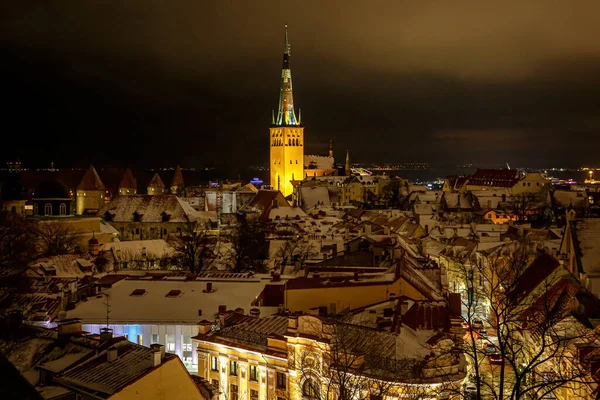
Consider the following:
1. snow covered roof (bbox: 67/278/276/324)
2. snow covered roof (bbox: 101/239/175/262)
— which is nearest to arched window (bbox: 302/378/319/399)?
snow covered roof (bbox: 67/278/276/324)

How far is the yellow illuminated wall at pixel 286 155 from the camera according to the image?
142375 millimetres

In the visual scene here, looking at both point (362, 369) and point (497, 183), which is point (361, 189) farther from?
point (362, 369)

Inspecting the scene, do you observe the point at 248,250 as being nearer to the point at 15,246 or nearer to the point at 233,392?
the point at 15,246

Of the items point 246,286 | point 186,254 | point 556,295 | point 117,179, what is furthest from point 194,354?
point 117,179

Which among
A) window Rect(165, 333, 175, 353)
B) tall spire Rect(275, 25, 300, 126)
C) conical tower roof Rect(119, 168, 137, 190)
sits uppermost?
tall spire Rect(275, 25, 300, 126)

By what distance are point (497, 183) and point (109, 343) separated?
117 m

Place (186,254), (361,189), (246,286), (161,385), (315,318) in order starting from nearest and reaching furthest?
(161,385) < (315,318) < (246,286) < (186,254) < (361,189)

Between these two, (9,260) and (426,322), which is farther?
(9,260)

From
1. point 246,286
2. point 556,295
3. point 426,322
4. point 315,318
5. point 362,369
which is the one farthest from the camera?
point 246,286

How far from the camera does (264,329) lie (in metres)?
25.1

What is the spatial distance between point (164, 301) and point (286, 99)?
113174 mm

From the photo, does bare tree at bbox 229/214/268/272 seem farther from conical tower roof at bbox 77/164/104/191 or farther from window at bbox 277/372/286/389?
conical tower roof at bbox 77/164/104/191

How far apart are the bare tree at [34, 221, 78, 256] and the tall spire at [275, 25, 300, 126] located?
3322 inches

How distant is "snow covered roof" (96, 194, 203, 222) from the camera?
240 feet
